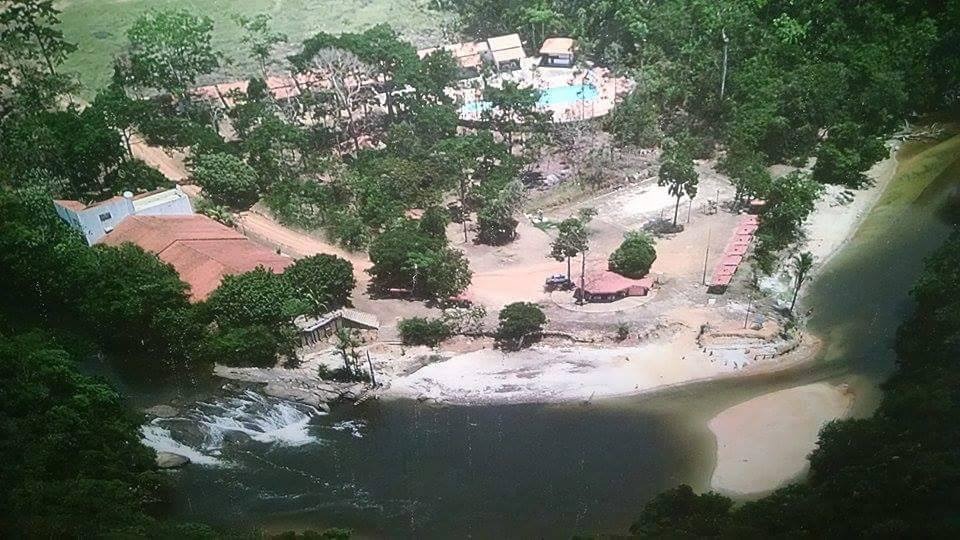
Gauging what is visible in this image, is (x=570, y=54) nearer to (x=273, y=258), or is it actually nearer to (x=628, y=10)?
(x=628, y=10)

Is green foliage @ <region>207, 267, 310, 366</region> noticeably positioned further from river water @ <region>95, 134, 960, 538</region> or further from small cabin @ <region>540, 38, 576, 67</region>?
small cabin @ <region>540, 38, 576, 67</region>

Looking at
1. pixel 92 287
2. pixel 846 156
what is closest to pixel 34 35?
pixel 92 287

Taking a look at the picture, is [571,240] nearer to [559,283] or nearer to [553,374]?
[559,283]

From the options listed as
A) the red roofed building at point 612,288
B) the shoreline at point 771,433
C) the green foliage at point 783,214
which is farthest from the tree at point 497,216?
the shoreline at point 771,433

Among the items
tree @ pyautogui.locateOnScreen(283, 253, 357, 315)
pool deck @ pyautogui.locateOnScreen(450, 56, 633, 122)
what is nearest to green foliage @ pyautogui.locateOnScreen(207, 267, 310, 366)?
tree @ pyautogui.locateOnScreen(283, 253, 357, 315)

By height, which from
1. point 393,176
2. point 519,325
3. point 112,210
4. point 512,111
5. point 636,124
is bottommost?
point 519,325

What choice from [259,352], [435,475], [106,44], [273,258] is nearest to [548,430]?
[435,475]
